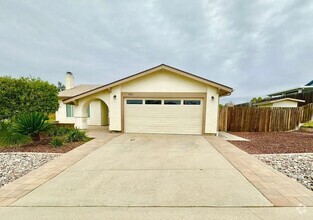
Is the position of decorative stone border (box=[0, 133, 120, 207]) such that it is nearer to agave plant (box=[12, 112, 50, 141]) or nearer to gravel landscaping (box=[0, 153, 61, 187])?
gravel landscaping (box=[0, 153, 61, 187])

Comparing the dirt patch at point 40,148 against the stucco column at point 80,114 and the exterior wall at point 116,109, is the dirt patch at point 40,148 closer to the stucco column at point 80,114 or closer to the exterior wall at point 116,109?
the exterior wall at point 116,109

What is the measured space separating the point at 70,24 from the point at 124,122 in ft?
30.9

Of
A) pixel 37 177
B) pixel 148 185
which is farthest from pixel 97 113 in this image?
pixel 148 185

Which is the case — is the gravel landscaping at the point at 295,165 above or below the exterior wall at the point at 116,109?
below

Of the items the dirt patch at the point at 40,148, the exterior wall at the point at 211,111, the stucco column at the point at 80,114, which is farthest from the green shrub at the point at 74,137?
the exterior wall at the point at 211,111

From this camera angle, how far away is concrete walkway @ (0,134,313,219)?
250cm

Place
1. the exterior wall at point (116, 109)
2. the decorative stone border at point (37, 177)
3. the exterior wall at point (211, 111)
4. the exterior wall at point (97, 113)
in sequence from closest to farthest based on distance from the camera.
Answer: the decorative stone border at point (37, 177) < the exterior wall at point (211, 111) < the exterior wall at point (116, 109) < the exterior wall at point (97, 113)

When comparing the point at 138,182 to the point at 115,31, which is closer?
the point at 138,182

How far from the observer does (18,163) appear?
5.06 metres

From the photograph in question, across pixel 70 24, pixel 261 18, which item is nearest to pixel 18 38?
pixel 70 24

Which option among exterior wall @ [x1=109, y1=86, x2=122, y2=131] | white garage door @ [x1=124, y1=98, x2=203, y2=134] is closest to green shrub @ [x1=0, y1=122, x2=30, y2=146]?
exterior wall @ [x1=109, y1=86, x2=122, y2=131]

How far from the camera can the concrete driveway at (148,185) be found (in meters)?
2.83

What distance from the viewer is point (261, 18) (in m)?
11.0

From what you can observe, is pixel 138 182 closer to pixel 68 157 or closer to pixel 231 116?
pixel 68 157
